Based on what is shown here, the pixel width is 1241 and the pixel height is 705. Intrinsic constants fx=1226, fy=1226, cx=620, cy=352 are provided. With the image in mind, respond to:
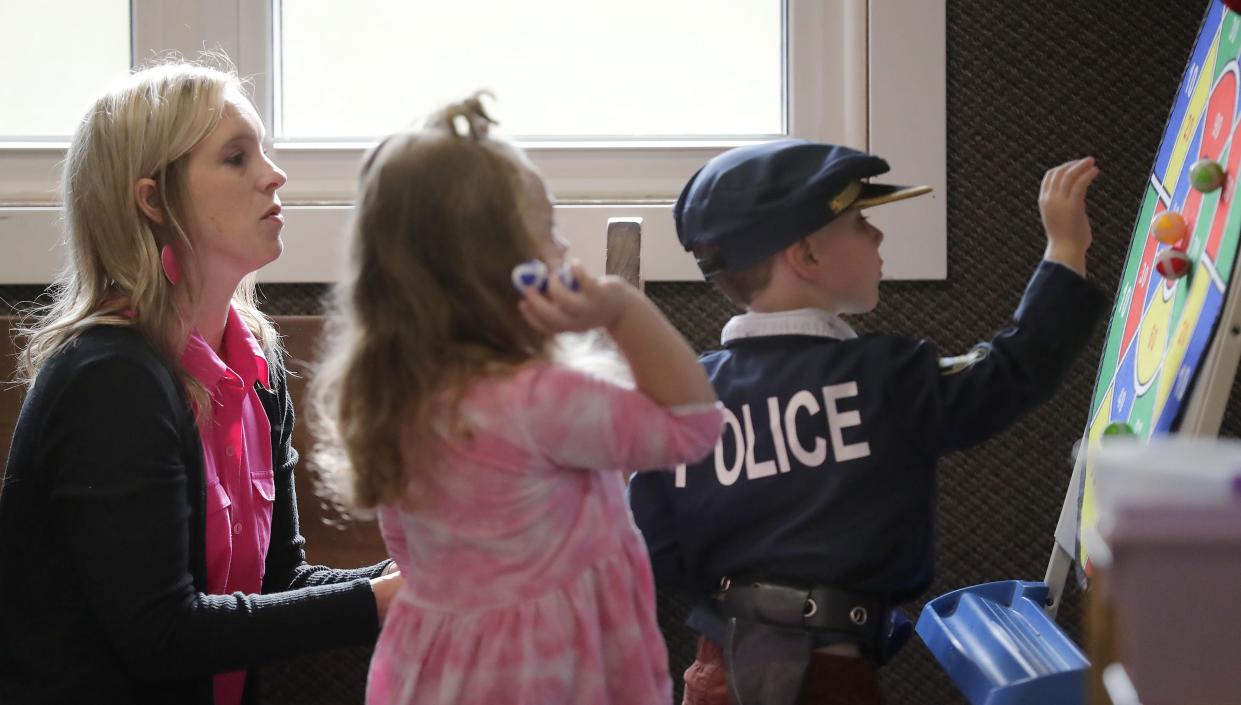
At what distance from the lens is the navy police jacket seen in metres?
1.00

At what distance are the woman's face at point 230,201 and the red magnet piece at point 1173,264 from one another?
2.84 ft

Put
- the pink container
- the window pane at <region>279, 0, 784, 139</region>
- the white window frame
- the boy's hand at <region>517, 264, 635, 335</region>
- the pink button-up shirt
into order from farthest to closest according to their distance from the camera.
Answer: the window pane at <region>279, 0, 784, 139</region>, the white window frame, the pink button-up shirt, the boy's hand at <region>517, 264, 635, 335</region>, the pink container

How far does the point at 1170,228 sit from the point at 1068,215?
0.18 m

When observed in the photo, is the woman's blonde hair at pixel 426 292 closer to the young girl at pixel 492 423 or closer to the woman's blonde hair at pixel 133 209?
the young girl at pixel 492 423

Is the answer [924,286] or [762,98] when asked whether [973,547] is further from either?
[762,98]

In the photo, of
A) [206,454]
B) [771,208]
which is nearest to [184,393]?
[206,454]

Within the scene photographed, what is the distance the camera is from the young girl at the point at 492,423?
2.72ft

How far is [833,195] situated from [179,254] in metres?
0.66

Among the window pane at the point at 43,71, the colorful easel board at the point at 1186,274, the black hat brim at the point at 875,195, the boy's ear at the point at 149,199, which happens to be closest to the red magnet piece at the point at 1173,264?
the colorful easel board at the point at 1186,274

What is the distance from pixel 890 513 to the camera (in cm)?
103

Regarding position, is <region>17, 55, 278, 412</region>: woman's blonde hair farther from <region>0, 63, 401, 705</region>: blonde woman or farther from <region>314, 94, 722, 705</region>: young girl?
Result: <region>314, 94, 722, 705</region>: young girl

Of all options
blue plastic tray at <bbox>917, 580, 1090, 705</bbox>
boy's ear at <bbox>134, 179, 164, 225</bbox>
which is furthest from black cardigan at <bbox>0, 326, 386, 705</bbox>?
blue plastic tray at <bbox>917, 580, 1090, 705</bbox>

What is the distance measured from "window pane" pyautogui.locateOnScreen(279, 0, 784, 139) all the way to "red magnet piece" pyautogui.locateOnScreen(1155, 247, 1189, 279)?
820 millimetres

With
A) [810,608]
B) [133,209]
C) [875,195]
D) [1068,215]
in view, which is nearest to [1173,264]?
[1068,215]
